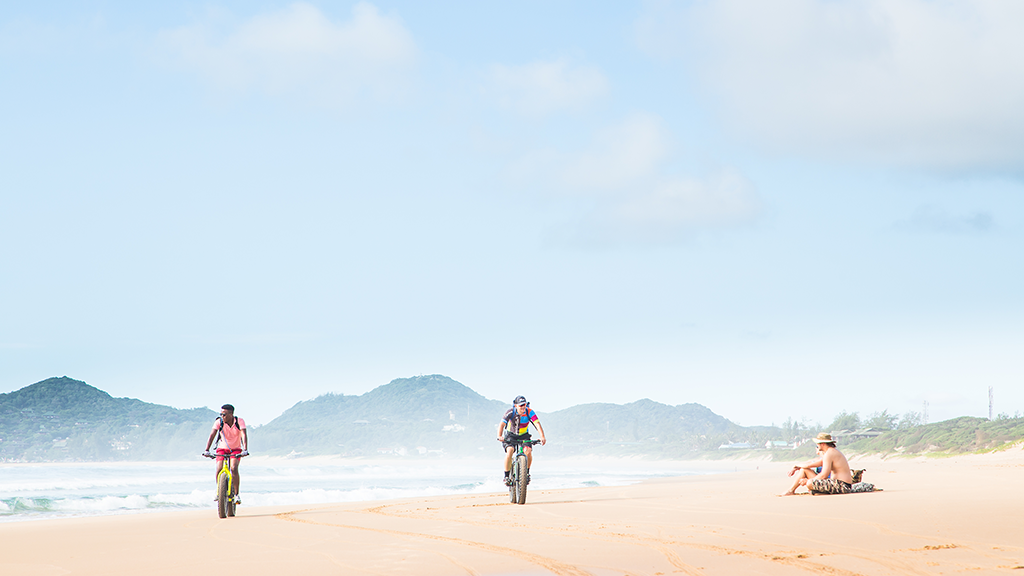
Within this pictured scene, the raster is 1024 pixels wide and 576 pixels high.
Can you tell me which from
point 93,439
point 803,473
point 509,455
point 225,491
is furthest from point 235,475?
point 93,439

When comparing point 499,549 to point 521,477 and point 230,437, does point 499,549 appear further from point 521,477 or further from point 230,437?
point 230,437

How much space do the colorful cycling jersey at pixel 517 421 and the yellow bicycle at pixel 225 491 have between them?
168 inches

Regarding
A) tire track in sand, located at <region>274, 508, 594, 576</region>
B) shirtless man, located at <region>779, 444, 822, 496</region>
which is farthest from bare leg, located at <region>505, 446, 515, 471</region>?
shirtless man, located at <region>779, 444, 822, 496</region>

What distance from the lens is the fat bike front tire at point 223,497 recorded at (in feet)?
40.4

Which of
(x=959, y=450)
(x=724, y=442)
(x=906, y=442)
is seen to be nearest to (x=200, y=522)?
(x=959, y=450)

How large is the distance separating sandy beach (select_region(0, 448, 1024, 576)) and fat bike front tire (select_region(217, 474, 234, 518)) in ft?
Answer: 1.05

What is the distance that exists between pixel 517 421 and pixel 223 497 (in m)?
4.71

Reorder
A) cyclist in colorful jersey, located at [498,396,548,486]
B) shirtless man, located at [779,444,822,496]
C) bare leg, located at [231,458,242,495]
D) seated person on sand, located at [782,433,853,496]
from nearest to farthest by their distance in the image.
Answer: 1. bare leg, located at [231,458,242,495]
2. seated person on sand, located at [782,433,853,496]
3. shirtless man, located at [779,444,822,496]
4. cyclist in colorful jersey, located at [498,396,548,486]

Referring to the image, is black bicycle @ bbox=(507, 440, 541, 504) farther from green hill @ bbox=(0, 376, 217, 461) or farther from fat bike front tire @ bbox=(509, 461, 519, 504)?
green hill @ bbox=(0, 376, 217, 461)

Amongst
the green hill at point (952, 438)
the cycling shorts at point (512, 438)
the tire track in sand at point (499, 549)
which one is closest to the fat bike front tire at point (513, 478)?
the cycling shorts at point (512, 438)

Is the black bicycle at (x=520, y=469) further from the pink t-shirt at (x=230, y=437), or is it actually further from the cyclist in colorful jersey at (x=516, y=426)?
the pink t-shirt at (x=230, y=437)

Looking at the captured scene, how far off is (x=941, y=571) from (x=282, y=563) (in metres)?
5.23

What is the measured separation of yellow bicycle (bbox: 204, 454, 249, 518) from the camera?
12.3m

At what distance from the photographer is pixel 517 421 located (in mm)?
13969
